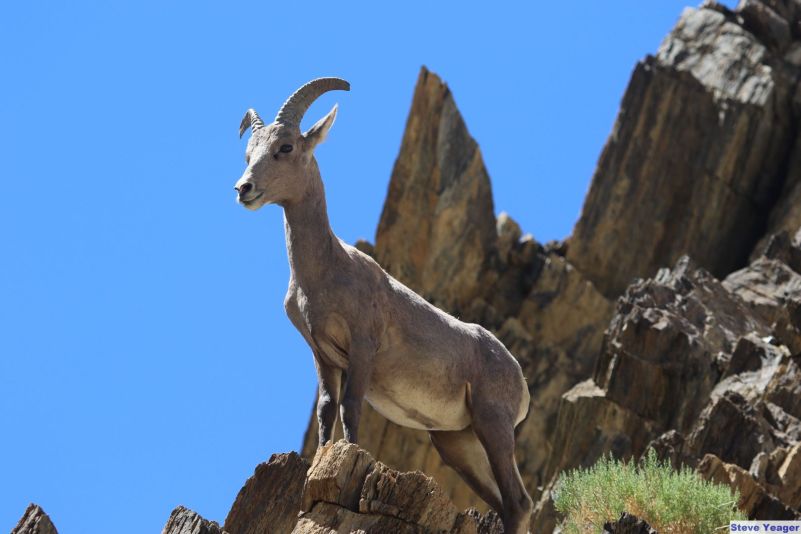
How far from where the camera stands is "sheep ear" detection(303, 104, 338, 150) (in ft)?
39.6

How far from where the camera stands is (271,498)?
1239 cm

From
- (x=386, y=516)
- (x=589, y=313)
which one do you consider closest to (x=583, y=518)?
(x=386, y=516)

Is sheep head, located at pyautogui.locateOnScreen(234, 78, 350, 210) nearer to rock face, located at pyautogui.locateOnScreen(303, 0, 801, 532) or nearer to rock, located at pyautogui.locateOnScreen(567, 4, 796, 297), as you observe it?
rock face, located at pyautogui.locateOnScreen(303, 0, 801, 532)

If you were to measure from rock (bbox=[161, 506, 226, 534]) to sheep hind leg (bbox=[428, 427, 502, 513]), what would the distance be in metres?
2.66

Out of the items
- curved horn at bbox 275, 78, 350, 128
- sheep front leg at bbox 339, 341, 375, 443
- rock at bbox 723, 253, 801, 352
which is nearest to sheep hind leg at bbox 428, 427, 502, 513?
sheep front leg at bbox 339, 341, 375, 443

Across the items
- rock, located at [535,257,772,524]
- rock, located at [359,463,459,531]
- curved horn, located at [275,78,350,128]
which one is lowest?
rock, located at [359,463,459,531]

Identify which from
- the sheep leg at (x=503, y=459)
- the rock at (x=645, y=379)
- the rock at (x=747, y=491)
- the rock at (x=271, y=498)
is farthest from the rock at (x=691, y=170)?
the rock at (x=271, y=498)

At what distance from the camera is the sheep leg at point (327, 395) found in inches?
470

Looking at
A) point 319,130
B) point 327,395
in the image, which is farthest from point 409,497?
point 319,130

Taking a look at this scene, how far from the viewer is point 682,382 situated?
2356cm

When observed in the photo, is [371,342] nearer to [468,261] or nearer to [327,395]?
[327,395]

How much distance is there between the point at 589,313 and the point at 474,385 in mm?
21692

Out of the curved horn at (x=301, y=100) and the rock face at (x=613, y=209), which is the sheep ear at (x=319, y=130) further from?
the rock face at (x=613, y=209)

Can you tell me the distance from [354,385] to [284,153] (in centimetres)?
208
